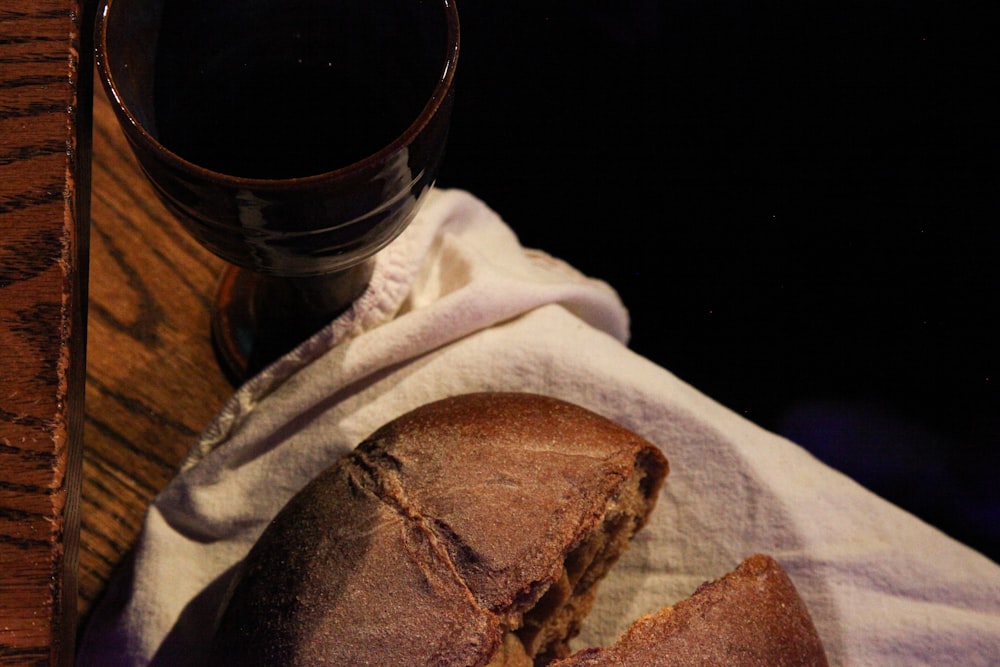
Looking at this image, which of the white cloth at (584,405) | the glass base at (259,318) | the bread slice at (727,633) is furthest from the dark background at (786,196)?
the bread slice at (727,633)

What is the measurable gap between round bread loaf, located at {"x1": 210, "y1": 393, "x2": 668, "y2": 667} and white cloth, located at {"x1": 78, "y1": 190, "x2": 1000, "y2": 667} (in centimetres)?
13

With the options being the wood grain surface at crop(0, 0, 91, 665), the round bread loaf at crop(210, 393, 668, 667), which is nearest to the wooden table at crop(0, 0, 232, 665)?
the wood grain surface at crop(0, 0, 91, 665)

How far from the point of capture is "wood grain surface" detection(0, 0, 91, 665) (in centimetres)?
59

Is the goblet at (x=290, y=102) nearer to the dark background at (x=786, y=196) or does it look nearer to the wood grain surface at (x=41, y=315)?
the wood grain surface at (x=41, y=315)

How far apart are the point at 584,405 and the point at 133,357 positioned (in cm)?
47

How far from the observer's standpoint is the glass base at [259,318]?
2.92 ft

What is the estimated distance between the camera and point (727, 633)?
67cm

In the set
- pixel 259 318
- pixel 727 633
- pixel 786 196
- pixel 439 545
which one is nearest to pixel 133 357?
pixel 259 318

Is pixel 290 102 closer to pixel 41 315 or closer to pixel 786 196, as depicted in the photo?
pixel 41 315

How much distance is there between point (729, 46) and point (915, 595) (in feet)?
2.05

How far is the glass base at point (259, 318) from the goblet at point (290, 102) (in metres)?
0.11

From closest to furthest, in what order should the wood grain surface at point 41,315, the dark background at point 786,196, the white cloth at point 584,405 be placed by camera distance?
the wood grain surface at point 41,315 < the white cloth at point 584,405 < the dark background at point 786,196

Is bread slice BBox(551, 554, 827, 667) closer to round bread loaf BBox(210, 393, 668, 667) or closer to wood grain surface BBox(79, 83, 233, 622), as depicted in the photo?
round bread loaf BBox(210, 393, 668, 667)

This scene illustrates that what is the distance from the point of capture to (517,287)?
3.00 ft
